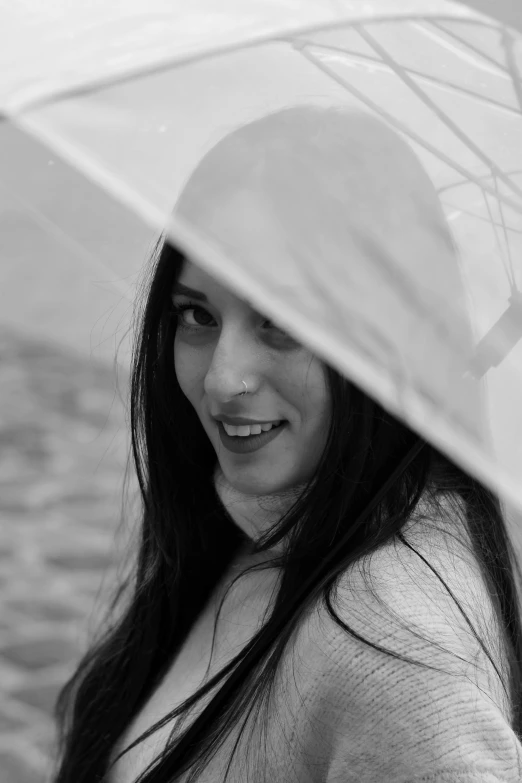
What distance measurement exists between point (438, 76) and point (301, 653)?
71 centimetres

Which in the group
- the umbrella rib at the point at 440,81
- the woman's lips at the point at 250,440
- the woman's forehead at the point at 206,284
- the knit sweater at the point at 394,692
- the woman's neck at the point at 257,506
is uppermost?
the umbrella rib at the point at 440,81

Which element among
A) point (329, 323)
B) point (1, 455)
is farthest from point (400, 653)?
point (1, 455)

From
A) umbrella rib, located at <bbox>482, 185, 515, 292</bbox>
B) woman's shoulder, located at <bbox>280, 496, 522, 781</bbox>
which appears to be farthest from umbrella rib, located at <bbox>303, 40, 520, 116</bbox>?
woman's shoulder, located at <bbox>280, 496, 522, 781</bbox>

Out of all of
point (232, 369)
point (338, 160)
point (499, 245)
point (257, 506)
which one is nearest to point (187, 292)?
point (232, 369)

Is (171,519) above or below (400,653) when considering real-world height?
above

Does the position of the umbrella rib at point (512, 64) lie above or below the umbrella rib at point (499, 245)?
above

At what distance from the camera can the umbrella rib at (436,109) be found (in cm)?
114

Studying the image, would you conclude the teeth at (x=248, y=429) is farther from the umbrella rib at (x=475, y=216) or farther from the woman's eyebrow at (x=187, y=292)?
the umbrella rib at (x=475, y=216)

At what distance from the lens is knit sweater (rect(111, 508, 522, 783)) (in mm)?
1160

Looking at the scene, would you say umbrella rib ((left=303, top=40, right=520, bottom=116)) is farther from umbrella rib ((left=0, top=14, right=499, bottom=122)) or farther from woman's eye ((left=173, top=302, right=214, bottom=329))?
woman's eye ((left=173, top=302, right=214, bottom=329))

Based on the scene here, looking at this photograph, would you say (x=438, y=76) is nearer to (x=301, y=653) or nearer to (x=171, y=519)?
(x=301, y=653)

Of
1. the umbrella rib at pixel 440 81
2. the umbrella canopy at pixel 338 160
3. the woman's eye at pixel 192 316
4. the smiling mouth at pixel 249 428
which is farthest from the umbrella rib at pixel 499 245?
the woman's eye at pixel 192 316

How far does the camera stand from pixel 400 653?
121 cm

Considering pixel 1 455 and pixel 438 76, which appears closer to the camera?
pixel 438 76
